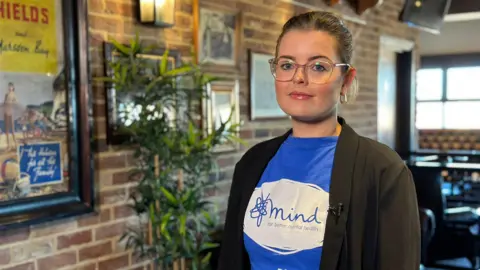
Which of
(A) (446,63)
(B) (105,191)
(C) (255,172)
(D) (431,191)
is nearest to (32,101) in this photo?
(B) (105,191)

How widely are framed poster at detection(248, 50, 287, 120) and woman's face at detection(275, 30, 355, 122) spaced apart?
178 centimetres

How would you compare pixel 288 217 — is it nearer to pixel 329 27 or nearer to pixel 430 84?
pixel 329 27

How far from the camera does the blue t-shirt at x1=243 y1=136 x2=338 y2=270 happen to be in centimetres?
117

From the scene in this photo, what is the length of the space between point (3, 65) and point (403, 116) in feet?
15.0

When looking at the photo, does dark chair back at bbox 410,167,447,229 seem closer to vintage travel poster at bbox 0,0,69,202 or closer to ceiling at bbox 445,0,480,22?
ceiling at bbox 445,0,480,22

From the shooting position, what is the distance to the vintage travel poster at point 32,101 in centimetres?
173

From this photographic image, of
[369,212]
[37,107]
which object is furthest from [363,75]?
[369,212]

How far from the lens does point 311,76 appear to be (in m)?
1.18

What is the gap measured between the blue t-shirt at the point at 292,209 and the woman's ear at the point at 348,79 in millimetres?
120

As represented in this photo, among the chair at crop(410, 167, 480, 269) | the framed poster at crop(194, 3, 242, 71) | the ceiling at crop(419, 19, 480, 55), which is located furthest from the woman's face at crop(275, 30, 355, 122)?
the ceiling at crop(419, 19, 480, 55)

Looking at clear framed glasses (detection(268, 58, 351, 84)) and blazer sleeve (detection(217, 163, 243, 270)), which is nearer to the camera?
clear framed glasses (detection(268, 58, 351, 84))

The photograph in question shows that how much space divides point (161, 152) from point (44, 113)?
0.46 meters

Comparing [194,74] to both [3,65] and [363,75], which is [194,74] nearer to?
[3,65]

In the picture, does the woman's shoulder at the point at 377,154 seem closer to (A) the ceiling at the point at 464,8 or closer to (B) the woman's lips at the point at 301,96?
(B) the woman's lips at the point at 301,96
